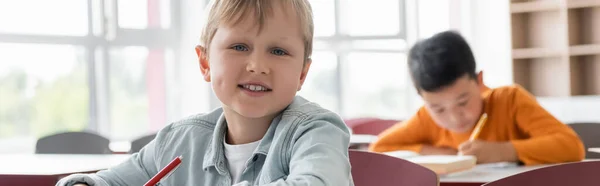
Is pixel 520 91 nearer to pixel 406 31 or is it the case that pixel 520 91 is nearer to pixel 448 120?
pixel 448 120

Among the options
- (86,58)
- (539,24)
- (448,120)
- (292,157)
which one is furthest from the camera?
(539,24)

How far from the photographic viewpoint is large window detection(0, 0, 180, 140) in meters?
4.80

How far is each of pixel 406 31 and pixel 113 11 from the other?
2.63m

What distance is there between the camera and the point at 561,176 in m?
1.20

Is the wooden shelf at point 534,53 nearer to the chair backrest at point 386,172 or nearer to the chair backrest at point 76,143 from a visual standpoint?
the chair backrest at point 76,143

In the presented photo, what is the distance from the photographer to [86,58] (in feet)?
16.9

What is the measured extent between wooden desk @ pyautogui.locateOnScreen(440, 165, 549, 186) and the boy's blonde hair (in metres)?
0.64

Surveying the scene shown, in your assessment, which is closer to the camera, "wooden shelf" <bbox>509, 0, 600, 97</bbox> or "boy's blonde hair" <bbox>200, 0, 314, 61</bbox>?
"boy's blonde hair" <bbox>200, 0, 314, 61</bbox>

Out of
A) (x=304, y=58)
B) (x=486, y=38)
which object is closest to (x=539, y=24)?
(x=486, y=38)

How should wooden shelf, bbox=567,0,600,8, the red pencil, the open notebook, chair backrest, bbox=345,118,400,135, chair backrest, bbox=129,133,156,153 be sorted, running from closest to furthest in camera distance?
the red pencil → the open notebook → chair backrest, bbox=129,133,156,153 → chair backrest, bbox=345,118,400,135 → wooden shelf, bbox=567,0,600,8

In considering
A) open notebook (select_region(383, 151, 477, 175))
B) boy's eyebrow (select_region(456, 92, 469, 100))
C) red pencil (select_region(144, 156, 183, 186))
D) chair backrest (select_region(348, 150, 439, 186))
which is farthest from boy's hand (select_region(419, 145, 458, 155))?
red pencil (select_region(144, 156, 183, 186))

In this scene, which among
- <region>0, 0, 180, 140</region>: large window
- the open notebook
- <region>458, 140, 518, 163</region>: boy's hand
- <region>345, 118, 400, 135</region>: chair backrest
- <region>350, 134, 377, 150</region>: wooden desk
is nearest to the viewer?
the open notebook

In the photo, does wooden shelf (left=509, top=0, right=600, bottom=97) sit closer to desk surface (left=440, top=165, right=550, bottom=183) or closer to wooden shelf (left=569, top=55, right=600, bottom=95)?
wooden shelf (left=569, top=55, right=600, bottom=95)

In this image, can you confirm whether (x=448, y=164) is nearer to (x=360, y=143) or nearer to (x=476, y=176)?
(x=476, y=176)
